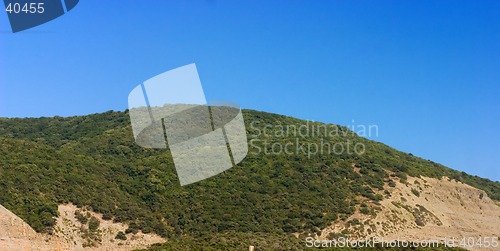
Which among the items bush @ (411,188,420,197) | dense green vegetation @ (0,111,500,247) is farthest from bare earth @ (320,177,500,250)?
dense green vegetation @ (0,111,500,247)

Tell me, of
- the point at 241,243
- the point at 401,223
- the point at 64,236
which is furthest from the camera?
the point at 401,223

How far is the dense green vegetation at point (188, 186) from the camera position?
50750 millimetres

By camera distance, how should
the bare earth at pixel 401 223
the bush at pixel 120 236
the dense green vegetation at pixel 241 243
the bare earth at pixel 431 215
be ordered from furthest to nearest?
the bare earth at pixel 431 215 < the bush at pixel 120 236 < the dense green vegetation at pixel 241 243 < the bare earth at pixel 401 223

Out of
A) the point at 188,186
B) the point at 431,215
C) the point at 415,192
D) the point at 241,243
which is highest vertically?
the point at 415,192

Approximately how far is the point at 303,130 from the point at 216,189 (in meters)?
25.3

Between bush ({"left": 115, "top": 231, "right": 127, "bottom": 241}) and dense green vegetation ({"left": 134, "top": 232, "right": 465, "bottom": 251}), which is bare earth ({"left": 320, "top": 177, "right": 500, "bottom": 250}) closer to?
dense green vegetation ({"left": 134, "top": 232, "right": 465, "bottom": 251})

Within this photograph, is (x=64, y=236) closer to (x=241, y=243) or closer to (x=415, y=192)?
(x=241, y=243)

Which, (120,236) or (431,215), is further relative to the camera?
(431,215)

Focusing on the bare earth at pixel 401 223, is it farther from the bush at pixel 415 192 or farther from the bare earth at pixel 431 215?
the bush at pixel 415 192

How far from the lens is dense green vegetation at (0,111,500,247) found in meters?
50.8

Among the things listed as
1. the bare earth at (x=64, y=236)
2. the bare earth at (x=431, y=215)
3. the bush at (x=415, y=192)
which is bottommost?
the bare earth at (x=64, y=236)

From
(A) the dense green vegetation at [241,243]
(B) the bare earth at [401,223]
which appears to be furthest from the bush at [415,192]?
(A) the dense green vegetation at [241,243]

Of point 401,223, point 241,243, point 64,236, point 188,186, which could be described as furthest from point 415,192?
point 64,236

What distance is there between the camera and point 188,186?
200 ft
